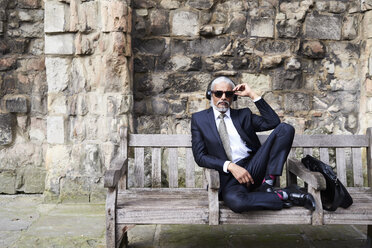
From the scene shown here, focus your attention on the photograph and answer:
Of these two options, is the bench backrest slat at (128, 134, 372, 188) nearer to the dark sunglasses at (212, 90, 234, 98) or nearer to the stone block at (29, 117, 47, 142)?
the dark sunglasses at (212, 90, 234, 98)

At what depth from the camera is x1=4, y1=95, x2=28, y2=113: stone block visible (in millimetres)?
4793

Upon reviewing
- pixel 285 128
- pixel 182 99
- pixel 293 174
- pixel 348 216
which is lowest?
pixel 348 216

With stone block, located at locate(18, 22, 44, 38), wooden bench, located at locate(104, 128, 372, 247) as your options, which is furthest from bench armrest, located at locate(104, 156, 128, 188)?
stone block, located at locate(18, 22, 44, 38)

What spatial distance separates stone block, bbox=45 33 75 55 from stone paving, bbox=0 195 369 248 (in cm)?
160

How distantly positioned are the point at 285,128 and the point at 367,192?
98 centimetres

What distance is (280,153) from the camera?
2906mm

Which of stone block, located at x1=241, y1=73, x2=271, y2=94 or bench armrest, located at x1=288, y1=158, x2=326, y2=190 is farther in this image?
stone block, located at x1=241, y1=73, x2=271, y2=94

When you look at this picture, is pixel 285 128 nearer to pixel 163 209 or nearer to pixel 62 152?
pixel 163 209

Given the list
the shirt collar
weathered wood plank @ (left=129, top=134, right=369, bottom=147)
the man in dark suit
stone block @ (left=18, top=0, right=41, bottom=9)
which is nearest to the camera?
the man in dark suit

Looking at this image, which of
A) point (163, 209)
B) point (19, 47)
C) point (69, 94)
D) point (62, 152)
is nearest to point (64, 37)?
point (69, 94)

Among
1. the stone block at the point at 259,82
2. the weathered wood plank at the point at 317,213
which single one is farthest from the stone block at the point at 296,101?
the weathered wood plank at the point at 317,213

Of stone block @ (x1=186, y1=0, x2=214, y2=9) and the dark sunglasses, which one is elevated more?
stone block @ (x1=186, y1=0, x2=214, y2=9)

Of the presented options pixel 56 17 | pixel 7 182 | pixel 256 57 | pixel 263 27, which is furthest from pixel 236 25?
pixel 7 182

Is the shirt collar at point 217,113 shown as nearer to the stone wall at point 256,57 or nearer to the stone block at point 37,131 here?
the stone wall at point 256,57
